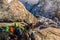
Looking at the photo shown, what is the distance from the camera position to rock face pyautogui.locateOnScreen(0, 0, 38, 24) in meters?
4.08

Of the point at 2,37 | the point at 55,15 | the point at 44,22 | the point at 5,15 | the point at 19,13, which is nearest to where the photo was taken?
the point at 2,37

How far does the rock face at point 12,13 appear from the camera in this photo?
4078mm

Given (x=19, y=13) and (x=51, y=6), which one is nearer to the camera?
(x=19, y=13)

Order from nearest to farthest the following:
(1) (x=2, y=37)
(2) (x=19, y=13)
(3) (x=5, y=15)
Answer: (1) (x=2, y=37), (3) (x=5, y=15), (2) (x=19, y=13)

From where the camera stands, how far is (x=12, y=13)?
4234mm

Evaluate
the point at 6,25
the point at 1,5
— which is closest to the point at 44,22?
the point at 1,5

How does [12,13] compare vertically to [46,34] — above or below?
above

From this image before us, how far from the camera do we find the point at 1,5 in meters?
4.33

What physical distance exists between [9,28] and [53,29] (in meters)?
1.27

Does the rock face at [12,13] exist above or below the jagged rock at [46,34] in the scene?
above

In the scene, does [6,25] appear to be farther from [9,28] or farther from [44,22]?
[44,22]

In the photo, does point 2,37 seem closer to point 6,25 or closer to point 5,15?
point 6,25

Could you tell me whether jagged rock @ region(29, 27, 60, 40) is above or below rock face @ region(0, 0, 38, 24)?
below

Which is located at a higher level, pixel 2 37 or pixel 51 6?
pixel 51 6
